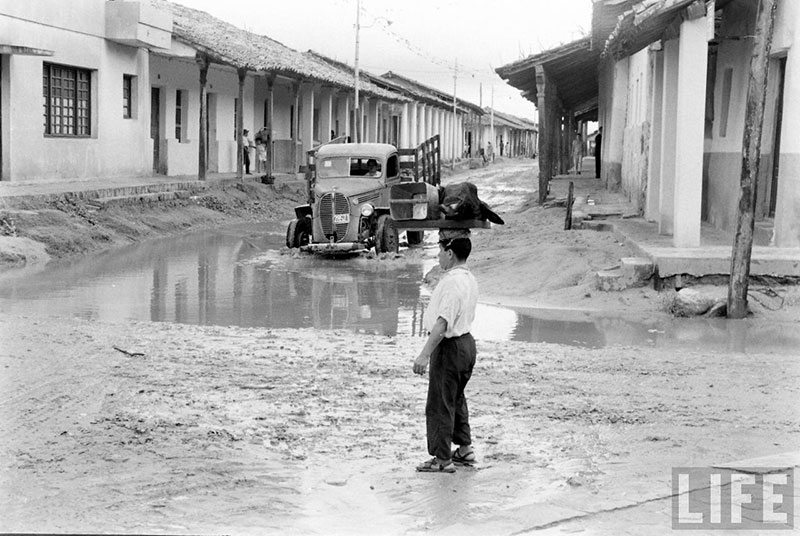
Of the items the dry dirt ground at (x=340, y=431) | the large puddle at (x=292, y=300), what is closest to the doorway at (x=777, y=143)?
the large puddle at (x=292, y=300)

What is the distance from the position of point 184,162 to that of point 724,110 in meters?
18.4

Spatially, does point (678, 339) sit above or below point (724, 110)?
below

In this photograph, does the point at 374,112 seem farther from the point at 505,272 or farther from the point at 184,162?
the point at 505,272

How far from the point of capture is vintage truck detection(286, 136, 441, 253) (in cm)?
1883

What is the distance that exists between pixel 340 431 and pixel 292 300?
6866mm

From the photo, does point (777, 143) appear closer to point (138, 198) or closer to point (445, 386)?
point (445, 386)

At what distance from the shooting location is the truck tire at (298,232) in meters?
19.3

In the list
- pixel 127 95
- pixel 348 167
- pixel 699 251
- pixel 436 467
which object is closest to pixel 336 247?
pixel 348 167

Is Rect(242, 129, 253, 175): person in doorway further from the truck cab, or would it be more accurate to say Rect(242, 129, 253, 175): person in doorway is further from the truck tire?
the truck tire

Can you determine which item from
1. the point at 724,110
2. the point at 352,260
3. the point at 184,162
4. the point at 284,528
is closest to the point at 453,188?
the point at 284,528

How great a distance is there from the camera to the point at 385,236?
19.0m

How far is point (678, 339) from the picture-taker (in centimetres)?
1078

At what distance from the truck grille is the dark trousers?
1284 cm
